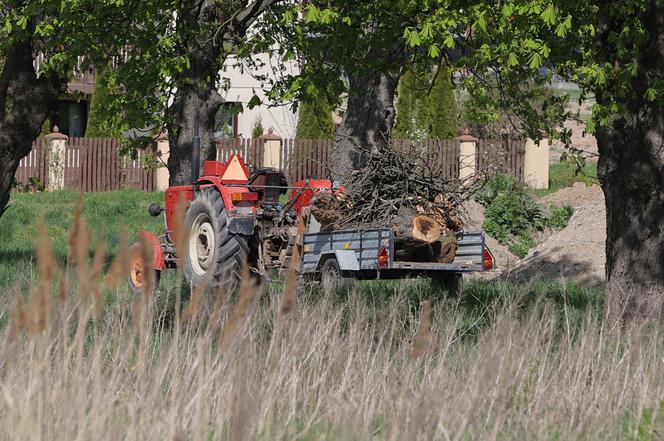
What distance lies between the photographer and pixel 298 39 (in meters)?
17.2

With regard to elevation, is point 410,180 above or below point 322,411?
above

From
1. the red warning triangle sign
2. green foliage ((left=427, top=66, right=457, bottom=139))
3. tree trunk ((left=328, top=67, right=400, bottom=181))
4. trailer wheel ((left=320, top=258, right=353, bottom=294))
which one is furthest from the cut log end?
green foliage ((left=427, top=66, right=457, bottom=139))

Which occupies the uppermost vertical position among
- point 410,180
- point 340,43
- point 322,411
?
point 340,43

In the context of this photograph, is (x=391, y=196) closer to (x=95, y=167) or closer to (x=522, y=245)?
(x=522, y=245)

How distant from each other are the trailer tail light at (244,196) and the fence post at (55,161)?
60.4 feet

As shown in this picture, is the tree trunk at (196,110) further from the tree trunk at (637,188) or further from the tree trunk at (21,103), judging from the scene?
the tree trunk at (637,188)

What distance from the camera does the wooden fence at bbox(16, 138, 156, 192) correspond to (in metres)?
31.7

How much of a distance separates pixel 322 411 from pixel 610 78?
186 inches

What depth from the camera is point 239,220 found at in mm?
13461

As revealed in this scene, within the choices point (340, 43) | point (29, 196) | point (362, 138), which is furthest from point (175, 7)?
point (29, 196)

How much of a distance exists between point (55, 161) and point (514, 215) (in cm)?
1328

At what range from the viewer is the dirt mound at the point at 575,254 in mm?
17891

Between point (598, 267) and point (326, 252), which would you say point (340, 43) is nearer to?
point (326, 252)

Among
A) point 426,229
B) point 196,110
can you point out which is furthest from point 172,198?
point 426,229
